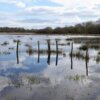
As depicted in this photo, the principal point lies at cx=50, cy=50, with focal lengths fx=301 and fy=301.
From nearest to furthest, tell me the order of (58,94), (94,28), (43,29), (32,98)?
1. (32,98)
2. (58,94)
3. (94,28)
4. (43,29)

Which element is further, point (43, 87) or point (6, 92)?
point (43, 87)

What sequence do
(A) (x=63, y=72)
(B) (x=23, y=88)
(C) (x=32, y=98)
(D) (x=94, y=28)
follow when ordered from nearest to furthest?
(C) (x=32, y=98) → (B) (x=23, y=88) → (A) (x=63, y=72) → (D) (x=94, y=28)

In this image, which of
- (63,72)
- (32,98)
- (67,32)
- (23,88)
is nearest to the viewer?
(32,98)

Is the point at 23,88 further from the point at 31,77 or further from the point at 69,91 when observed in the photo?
the point at 31,77

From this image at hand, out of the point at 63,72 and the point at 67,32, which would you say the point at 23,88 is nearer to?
the point at 63,72

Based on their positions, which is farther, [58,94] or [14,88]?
[14,88]

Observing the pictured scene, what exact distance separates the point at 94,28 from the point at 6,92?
108328mm

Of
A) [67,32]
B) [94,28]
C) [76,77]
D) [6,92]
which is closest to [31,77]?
[76,77]

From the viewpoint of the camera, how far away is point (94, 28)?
12175cm

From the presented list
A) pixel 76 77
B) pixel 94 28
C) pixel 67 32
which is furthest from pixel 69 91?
pixel 67 32

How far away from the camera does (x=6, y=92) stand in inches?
626

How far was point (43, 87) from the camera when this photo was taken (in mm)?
17312

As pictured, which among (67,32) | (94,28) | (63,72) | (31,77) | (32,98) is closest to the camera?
(32,98)

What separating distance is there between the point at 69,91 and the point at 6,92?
337cm
